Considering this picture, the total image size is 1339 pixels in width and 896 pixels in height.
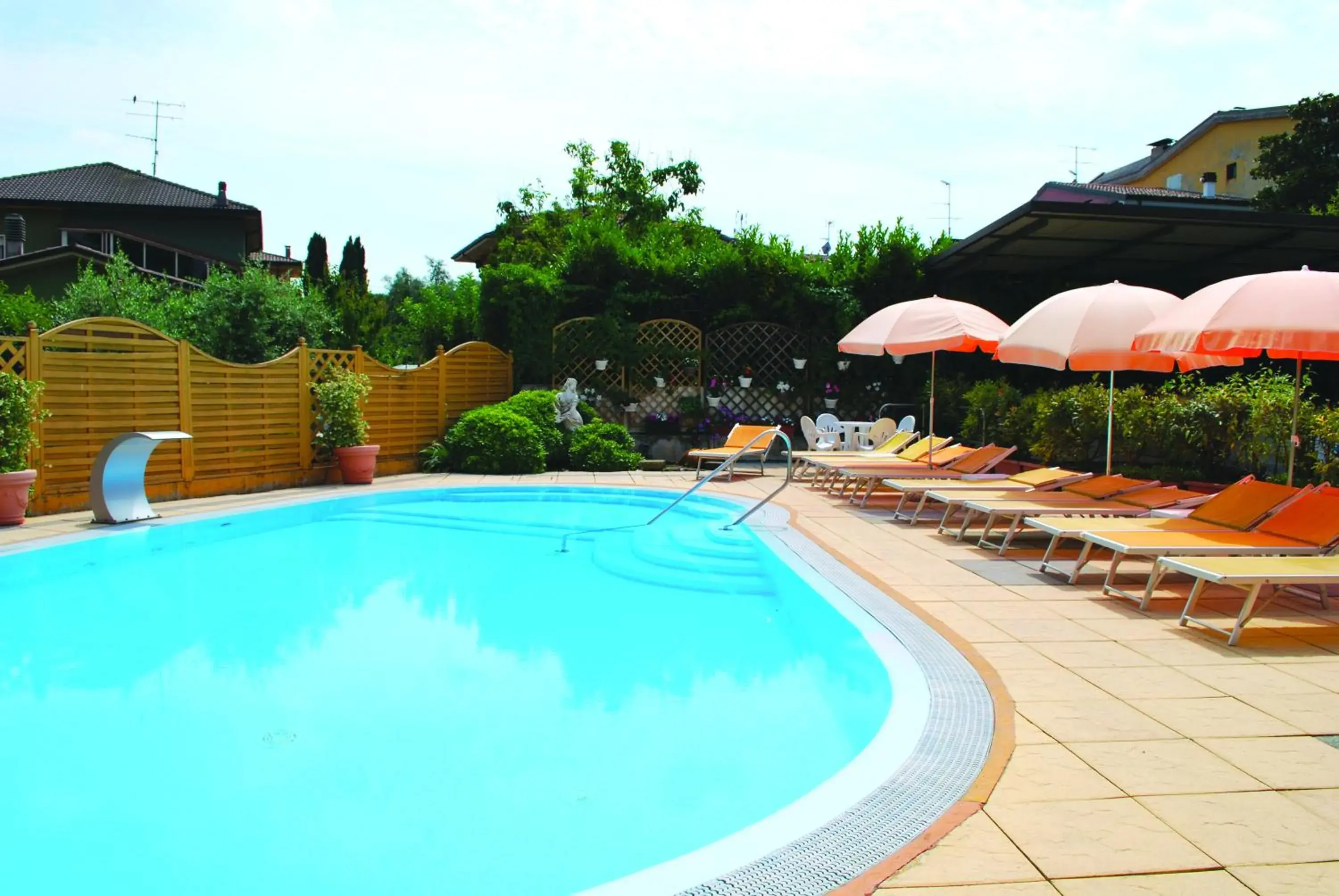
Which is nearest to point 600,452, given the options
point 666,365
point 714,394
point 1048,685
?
point 666,365

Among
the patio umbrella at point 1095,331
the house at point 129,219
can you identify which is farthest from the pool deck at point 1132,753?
the house at point 129,219

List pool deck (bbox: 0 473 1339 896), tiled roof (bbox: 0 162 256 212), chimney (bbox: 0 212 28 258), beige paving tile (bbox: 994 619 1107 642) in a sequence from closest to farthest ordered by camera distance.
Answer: pool deck (bbox: 0 473 1339 896), beige paving tile (bbox: 994 619 1107 642), chimney (bbox: 0 212 28 258), tiled roof (bbox: 0 162 256 212)

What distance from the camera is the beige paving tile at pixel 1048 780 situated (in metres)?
2.98

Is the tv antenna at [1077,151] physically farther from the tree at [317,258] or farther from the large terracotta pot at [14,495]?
the large terracotta pot at [14,495]

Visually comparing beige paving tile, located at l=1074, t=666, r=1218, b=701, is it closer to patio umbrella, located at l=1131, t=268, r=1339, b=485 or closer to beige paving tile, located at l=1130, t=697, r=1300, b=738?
beige paving tile, located at l=1130, t=697, r=1300, b=738

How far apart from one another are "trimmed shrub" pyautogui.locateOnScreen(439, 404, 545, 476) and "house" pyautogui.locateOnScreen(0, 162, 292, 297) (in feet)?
61.3

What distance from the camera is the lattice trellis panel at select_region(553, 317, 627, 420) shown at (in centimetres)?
1573

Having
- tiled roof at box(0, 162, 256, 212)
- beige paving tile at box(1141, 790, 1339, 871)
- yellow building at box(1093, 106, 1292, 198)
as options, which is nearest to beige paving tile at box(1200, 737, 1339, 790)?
beige paving tile at box(1141, 790, 1339, 871)

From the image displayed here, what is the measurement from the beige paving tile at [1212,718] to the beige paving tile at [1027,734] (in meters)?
0.53

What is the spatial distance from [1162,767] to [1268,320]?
3.67 m

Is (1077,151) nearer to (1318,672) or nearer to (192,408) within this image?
(192,408)

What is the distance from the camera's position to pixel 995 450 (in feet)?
34.1

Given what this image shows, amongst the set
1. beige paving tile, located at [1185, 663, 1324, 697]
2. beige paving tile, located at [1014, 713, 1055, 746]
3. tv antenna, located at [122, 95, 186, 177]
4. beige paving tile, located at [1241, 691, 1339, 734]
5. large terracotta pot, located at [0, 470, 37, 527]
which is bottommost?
beige paving tile, located at [1014, 713, 1055, 746]

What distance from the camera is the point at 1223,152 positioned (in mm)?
31938
